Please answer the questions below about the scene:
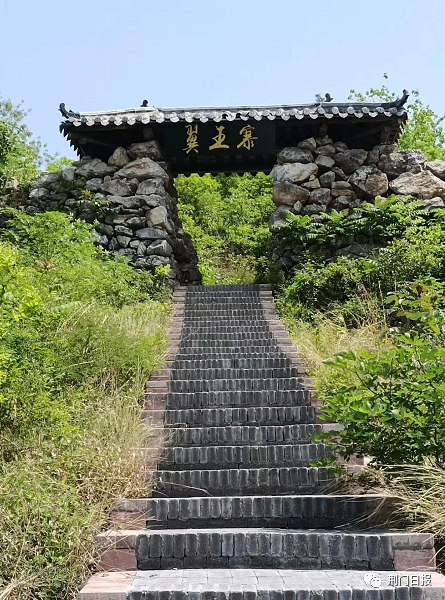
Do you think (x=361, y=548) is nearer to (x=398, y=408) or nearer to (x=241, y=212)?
(x=398, y=408)

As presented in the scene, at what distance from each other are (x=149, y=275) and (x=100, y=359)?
470cm

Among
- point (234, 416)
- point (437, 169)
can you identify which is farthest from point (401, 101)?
point (234, 416)

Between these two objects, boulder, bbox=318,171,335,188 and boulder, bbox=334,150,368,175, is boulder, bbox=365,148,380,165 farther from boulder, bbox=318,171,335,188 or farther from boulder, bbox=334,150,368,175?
boulder, bbox=318,171,335,188

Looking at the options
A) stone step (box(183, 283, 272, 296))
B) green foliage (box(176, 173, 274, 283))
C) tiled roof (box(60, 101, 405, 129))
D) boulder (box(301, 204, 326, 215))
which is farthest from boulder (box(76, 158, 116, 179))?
green foliage (box(176, 173, 274, 283))

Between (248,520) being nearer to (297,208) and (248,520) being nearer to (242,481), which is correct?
(242,481)

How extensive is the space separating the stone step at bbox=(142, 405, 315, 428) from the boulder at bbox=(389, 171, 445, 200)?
632cm

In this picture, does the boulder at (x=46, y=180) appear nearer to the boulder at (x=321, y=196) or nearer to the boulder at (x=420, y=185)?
the boulder at (x=321, y=196)

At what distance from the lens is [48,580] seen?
369cm

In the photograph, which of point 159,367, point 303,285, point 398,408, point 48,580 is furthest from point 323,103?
point 48,580

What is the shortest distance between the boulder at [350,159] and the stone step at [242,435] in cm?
685

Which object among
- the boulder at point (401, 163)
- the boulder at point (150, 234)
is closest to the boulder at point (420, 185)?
the boulder at point (401, 163)

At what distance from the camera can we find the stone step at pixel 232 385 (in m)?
6.73

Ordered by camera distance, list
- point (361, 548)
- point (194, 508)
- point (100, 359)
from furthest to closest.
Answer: point (100, 359), point (194, 508), point (361, 548)

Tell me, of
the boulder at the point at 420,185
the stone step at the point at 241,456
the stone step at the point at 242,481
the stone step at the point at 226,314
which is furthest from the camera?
the boulder at the point at 420,185
